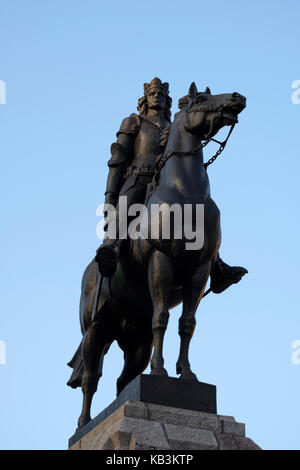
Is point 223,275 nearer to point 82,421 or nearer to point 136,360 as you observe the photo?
point 136,360

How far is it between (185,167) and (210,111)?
86cm

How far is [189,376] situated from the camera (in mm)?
12188

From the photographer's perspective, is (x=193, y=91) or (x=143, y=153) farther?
(x=143, y=153)

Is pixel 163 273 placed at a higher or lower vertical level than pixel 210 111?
lower

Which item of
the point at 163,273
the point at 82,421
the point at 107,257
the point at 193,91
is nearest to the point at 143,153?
the point at 193,91

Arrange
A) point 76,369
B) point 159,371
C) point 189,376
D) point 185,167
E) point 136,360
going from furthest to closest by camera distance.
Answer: point 76,369
point 136,360
point 185,167
point 189,376
point 159,371

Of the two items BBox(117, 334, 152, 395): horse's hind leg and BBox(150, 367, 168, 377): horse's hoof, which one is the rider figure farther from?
BBox(150, 367, 168, 377): horse's hoof

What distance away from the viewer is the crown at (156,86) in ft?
49.5

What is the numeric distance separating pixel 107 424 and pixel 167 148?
4.05 m

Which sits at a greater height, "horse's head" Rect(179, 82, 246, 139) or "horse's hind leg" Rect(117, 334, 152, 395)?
"horse's head" Rect(179, 82, 246, 139)

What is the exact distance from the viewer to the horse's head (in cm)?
1302

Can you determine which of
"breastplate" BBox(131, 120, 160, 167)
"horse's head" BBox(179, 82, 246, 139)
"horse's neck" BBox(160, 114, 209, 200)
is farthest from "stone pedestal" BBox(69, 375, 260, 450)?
"breastplate" BBox(131, 120, 160, 167)

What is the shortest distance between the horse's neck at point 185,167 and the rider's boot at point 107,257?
117cm

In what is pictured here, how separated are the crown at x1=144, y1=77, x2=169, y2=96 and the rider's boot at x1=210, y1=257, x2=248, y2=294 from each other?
3051 mm
